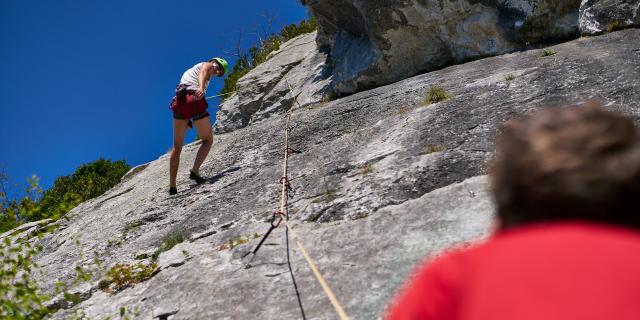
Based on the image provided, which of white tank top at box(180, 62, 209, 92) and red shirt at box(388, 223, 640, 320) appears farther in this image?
white tank top at box(180, 62, 209, 92)

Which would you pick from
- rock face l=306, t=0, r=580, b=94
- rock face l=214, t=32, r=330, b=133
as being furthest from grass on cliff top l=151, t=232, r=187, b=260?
rock face l=214, t=32, r=330, b=133

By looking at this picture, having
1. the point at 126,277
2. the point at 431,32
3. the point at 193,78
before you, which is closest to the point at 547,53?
the point at 431,32

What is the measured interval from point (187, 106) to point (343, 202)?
4.09 m

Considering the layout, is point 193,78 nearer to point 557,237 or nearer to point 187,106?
point 187,106

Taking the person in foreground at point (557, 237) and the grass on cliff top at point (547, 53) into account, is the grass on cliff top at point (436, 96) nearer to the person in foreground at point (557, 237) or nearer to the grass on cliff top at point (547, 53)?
the grass on cliff top at point (547, 53)

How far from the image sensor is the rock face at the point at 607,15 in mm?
8859

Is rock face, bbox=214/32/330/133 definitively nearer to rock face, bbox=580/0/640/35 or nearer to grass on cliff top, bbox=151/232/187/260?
rock face, bbox=580/0/640/35

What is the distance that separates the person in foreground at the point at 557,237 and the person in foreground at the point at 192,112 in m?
7.77

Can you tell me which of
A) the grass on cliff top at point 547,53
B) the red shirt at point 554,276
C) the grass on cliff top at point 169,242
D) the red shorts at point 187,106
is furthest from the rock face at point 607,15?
the red shirt at point 554,276

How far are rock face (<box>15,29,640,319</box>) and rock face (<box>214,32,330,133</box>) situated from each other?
2.89 m

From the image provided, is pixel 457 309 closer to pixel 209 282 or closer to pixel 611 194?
pixel 611 194

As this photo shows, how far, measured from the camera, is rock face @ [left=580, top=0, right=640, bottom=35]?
29.1 ft

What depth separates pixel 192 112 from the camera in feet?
29.9

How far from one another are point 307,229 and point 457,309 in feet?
13.9
